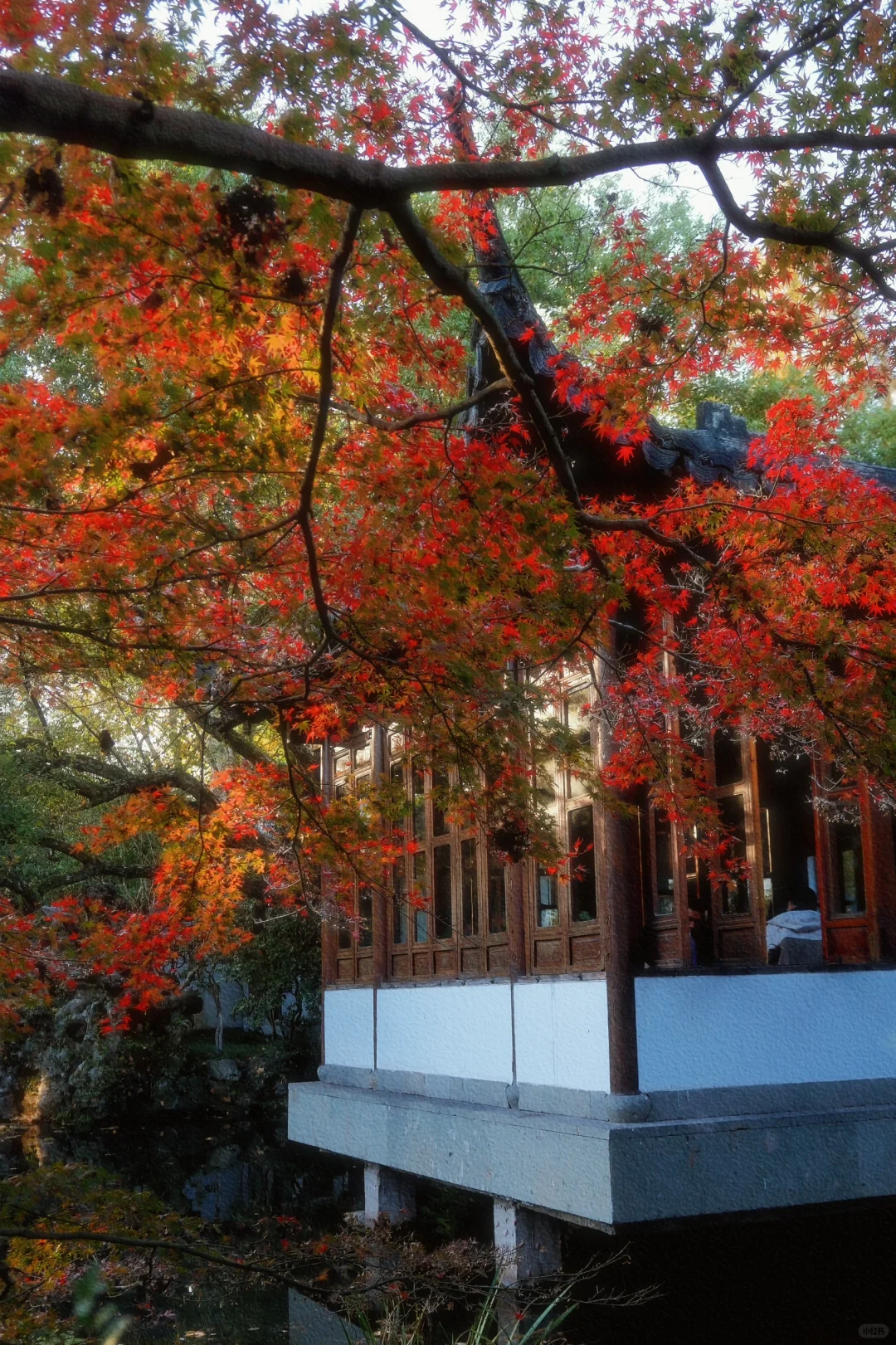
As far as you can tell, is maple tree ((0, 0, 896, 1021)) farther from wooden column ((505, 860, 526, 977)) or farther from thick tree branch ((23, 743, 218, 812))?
thick tree branch ((23, 743, 218, 812))

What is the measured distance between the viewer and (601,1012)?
25.2 ft

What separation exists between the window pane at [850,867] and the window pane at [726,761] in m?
0.85

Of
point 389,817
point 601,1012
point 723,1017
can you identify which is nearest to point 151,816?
point 389,817

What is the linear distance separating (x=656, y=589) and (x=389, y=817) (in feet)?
7.53

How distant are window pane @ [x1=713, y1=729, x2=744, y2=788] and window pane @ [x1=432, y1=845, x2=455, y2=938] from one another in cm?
239

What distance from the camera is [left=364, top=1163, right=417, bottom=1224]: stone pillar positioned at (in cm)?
1061

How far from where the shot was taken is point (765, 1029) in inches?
310

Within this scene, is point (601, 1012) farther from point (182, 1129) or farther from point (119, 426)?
point (182, 1129)

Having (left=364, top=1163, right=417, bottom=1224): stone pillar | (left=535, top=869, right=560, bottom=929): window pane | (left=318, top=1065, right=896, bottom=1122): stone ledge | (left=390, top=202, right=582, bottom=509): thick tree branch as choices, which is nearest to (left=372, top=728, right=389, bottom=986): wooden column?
(left=364, top=1163, right=417, bottom=1224): stone pillar

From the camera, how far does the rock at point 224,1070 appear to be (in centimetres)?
2027

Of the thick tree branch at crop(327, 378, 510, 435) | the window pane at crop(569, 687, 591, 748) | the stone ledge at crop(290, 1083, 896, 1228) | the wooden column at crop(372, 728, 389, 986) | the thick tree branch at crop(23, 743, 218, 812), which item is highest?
the thick tree branch at crop(327, 378, 510, 435)

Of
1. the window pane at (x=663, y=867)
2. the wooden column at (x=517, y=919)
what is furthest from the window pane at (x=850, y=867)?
the wooden column at (x=517, y=919)

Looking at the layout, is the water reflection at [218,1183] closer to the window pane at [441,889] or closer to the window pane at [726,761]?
the window pane at [441,889]

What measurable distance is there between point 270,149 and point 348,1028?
997 centimetres
